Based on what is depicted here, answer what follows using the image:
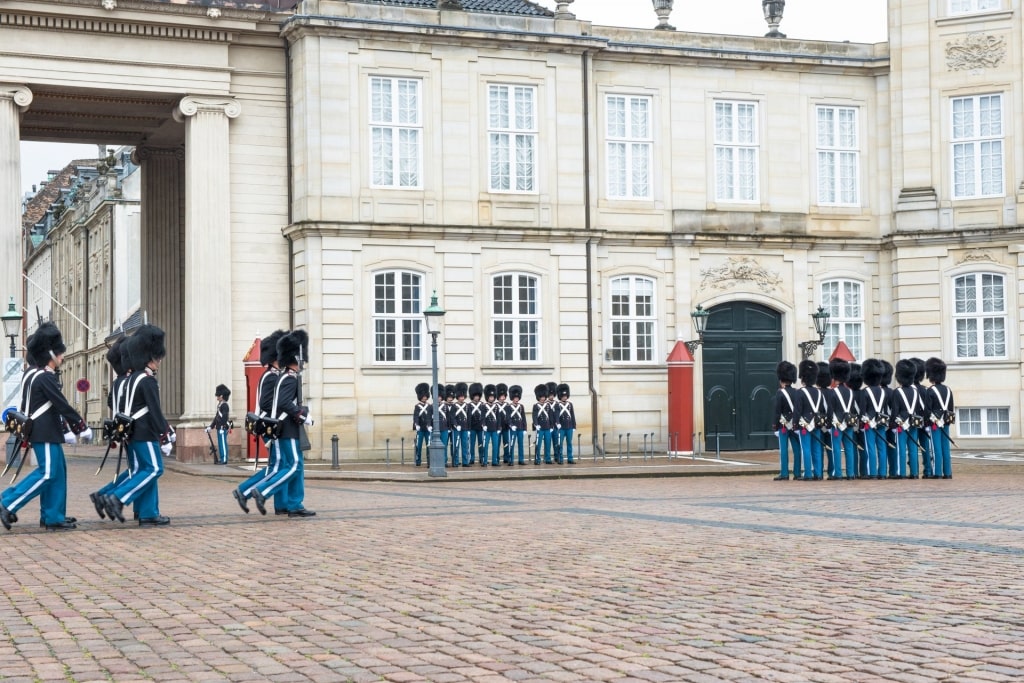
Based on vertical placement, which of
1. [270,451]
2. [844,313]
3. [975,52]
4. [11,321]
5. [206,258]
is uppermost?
[975,52]

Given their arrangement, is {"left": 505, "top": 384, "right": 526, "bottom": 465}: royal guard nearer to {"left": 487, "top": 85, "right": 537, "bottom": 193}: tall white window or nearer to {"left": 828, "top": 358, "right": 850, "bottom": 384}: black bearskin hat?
{"left": 487, "top": 85, "right": 537, "bottom": 193}: tall white window

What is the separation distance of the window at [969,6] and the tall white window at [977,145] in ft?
6.39

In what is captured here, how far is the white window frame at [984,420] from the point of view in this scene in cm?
3406

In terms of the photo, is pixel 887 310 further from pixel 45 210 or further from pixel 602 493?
pixel 45 210

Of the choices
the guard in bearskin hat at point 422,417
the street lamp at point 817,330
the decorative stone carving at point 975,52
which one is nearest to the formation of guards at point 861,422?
the guard in bearskin hat at point 422,417

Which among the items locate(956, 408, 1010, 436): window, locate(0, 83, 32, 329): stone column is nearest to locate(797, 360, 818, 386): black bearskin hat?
locate(956, 408, 1010, 436): window

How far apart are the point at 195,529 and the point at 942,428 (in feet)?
45.5

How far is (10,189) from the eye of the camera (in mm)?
30312

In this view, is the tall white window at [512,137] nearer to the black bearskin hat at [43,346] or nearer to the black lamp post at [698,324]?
the black lamp post at [698,324]

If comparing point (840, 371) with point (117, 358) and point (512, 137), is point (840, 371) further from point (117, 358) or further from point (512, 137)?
point (117, 358)

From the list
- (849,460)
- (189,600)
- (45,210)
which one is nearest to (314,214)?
(849,460)

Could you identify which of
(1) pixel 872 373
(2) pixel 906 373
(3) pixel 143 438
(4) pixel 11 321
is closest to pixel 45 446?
(3) pixel 143 438

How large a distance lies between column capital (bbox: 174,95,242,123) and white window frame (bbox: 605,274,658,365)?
8990mm

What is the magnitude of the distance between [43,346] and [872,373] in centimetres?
1418
